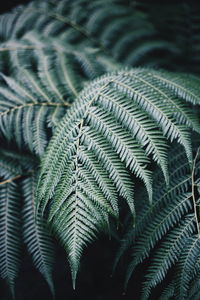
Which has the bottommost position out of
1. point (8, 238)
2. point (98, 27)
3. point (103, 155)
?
point (8, 238)

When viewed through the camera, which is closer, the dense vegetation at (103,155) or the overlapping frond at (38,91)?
the dense vegetation at (103,155)

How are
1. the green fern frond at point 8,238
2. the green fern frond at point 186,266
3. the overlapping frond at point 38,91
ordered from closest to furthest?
the green fern frond at point 186,266
the green fern frond at point 8,238
the overlapping frond at point 38,91

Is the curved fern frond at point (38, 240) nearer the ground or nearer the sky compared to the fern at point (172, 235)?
nearer the ground

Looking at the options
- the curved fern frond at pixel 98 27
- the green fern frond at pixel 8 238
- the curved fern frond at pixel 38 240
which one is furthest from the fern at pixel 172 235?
the curved fern frond at pixel 98 27

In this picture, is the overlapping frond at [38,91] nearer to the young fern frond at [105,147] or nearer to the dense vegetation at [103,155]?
the dense vegetation at [103,155]

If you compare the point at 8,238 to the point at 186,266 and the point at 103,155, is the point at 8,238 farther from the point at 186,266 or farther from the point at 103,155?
the point at 186,266

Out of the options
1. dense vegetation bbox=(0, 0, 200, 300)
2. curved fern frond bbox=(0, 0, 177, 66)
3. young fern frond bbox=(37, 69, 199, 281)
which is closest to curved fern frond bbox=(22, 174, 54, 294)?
dense vegetation bbox=(0, 0, 200, 300)

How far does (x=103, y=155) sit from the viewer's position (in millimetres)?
1209

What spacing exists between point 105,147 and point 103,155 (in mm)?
39

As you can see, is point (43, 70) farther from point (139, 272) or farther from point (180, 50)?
point (139, 272)

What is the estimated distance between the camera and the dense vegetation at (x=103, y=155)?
1.13 metres

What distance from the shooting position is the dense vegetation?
3.69 feet

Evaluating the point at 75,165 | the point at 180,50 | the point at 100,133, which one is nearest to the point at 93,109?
the point at 100,133

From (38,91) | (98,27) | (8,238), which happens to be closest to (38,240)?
(8,238)
